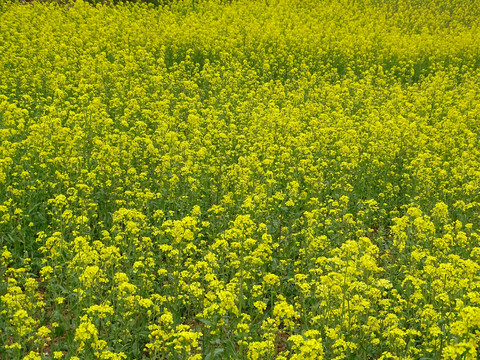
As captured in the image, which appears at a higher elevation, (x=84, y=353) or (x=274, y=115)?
(x=274, y=115)

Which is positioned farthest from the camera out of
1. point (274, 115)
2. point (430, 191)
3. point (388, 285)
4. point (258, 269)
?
point (274, 115)

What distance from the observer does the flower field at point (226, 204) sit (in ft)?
17.5

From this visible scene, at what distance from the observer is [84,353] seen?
A: 4965mm

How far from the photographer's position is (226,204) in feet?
25.6

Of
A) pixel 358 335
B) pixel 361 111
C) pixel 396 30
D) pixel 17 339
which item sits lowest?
pixel 17 339

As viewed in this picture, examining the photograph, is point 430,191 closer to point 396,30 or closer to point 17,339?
point 17,339

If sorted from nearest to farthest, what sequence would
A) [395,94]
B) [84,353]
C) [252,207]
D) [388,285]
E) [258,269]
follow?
[84,353] → [388,285] → [258,269] → [252,207] → [395,94]

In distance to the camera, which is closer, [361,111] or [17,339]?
[17,339]

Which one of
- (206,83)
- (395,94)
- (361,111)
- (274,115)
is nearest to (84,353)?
(274,115)

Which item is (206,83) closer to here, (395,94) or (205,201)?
(395,94)

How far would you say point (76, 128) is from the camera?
9.11 m

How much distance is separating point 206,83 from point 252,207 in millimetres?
8114

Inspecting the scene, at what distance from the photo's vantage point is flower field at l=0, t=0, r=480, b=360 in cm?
532

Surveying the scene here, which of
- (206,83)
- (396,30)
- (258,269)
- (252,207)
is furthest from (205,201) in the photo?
(396,30)
